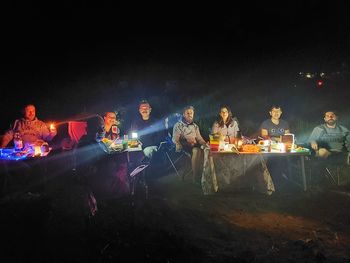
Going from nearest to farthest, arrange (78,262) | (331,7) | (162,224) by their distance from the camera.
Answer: (78,262), (162,224), (331,7)

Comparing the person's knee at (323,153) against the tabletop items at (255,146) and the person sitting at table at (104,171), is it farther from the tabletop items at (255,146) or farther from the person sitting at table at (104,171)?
the person sitting at table at (104,171)

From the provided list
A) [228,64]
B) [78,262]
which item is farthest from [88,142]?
[228,64]

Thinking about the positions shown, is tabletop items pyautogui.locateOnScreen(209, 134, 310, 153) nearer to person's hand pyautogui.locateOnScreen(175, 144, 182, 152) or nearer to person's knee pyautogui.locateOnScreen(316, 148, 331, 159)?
person's knee pyautogui.locateOnScreen(316, 148, 331, 159)

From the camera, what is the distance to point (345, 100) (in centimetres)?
1116

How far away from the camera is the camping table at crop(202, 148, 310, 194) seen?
5414mm

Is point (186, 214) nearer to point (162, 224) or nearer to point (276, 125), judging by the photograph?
point (162, 224)

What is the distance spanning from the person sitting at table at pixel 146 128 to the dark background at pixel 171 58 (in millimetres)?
1856

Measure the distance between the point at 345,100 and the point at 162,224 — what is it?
9652 millimetres

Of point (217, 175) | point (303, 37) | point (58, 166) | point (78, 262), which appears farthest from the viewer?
point (303, 37)

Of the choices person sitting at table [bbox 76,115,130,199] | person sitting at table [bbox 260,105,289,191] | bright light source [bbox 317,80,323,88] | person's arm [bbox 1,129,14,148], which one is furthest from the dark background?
person sitting at table [bbox 76,115,130,199]

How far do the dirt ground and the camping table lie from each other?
181mm

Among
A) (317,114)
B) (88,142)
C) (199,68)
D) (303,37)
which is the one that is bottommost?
(88,142)

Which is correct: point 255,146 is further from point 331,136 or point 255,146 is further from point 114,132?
point 114,132

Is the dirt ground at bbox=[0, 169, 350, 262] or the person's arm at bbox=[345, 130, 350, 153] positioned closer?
the dirt ground at bbox=[0, 169, 350, 262]
